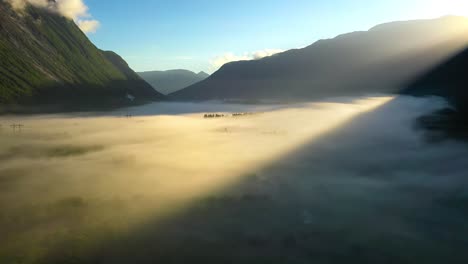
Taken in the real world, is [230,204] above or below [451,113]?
below

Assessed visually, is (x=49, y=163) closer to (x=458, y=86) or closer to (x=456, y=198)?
(x=456, y=198)

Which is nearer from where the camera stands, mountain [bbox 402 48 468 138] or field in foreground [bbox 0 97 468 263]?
field in foreground [bbox 0 97 468 263]

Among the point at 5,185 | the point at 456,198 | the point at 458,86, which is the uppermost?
the point at 458,86

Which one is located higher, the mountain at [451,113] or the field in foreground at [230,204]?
the mountain at [451,113]

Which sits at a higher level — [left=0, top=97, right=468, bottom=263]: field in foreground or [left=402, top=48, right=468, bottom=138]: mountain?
[left=402, top=48, right=468, bottom=138]: mountain

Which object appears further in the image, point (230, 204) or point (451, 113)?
point (451, 113)

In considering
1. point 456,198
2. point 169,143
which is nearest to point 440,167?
point 456,198

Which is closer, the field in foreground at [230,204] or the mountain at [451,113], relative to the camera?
the field in foreground at [230,204]

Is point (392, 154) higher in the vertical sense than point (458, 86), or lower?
lower
